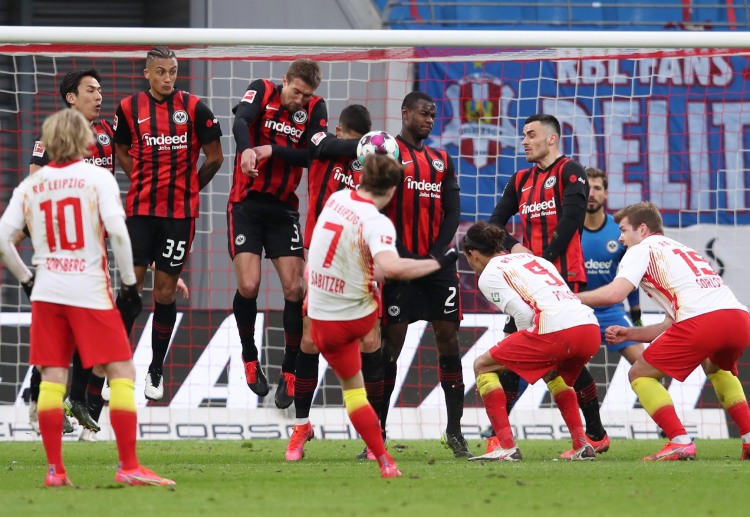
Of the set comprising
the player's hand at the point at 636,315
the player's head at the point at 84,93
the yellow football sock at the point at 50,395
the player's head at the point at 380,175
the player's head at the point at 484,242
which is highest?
the player's head at the point at 84,93

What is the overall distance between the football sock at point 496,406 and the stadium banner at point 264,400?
3.22 m

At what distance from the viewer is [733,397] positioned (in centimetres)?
841

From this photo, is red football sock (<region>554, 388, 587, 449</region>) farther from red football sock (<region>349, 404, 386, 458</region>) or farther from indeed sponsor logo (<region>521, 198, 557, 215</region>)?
red football sock (<region>349, 404, 386, 458</region>)

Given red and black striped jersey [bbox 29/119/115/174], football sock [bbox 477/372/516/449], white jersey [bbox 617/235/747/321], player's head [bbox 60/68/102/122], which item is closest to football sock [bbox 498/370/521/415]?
football sock [bbox 477/372/516/449]

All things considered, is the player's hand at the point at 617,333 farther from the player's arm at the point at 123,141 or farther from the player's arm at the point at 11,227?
the player's arm at the point at 11,227

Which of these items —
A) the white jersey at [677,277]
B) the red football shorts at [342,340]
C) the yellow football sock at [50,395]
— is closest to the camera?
the yellow football sock at [50,395]

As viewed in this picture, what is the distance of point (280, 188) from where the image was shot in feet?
29.9

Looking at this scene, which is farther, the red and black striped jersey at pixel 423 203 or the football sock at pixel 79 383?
the football sock at pixel 79 383

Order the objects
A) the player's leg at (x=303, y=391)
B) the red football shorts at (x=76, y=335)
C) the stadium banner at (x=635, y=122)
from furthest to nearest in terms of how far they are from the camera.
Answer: the stadium banner at (x=635, y=122)
the player's leg at (x=303, y=391)
the red football shorts at (x=76, y=335)

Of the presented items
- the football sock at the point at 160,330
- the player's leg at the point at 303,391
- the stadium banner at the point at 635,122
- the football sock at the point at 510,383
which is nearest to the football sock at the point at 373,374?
the player's leg at the point at 303,391

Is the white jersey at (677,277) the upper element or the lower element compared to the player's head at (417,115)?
lower

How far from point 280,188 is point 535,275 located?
2.20 m

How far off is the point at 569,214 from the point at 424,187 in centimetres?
106

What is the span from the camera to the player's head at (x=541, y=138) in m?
9.07
